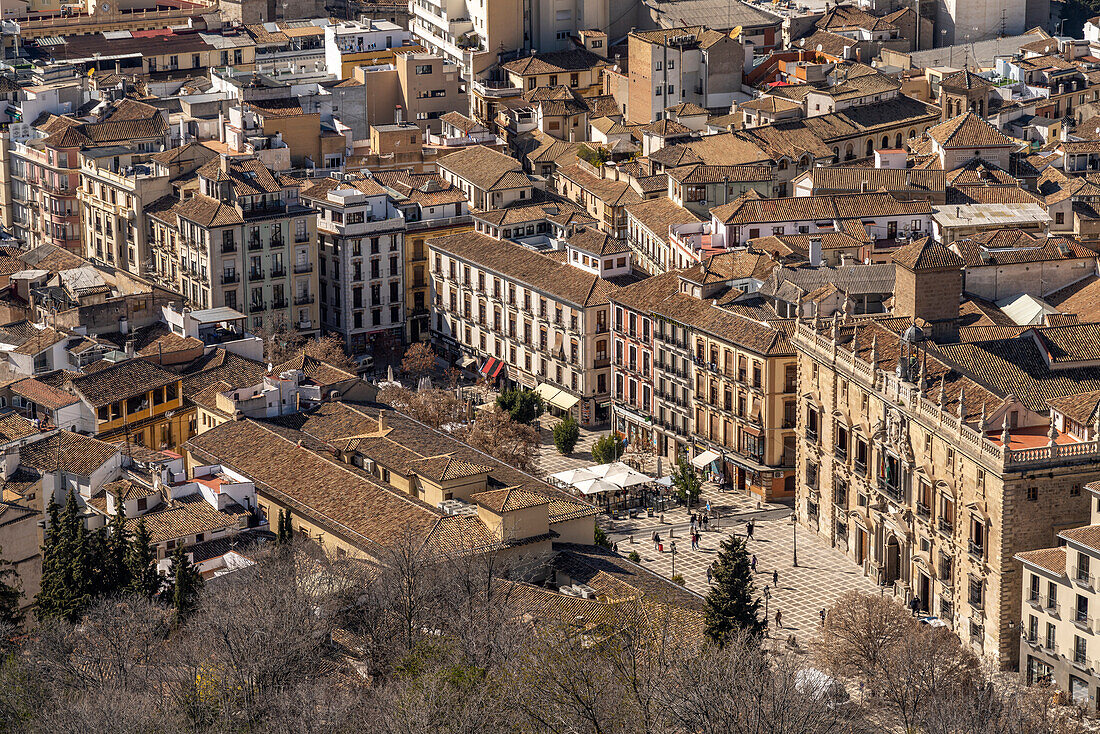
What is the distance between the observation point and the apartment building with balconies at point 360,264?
176875 millimetres

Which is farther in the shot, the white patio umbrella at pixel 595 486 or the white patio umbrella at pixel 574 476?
the white patio umbrella at pixel 574 476

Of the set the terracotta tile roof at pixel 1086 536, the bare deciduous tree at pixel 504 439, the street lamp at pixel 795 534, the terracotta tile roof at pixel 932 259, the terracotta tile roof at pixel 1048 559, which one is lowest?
the street lamp at pixel 795 534

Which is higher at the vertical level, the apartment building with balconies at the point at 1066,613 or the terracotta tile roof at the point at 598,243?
the terracotta tile roof at the point at 598,243

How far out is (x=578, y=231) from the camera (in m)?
171

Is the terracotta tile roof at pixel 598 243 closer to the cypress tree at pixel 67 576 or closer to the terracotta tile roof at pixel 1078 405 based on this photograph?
the terracotta tile roof at pixel 1078 405

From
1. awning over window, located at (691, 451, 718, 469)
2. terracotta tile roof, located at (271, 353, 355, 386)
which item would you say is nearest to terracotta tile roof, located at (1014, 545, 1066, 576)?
awning over window, located at (691, 451, 718, 469)

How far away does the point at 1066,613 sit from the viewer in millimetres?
111875

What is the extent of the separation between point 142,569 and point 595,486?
38.7 meters

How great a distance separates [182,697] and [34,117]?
4433 inches

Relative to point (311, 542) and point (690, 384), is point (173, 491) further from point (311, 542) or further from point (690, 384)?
point (690, 384)

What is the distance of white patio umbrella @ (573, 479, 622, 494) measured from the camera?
142m

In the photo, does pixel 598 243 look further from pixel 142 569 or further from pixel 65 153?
pixel 142 569

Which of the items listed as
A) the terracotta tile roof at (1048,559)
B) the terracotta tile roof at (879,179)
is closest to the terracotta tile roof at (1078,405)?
the terracotta tile roof at (1048,559)

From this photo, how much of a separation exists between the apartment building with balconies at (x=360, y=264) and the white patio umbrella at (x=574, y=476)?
3765cm
